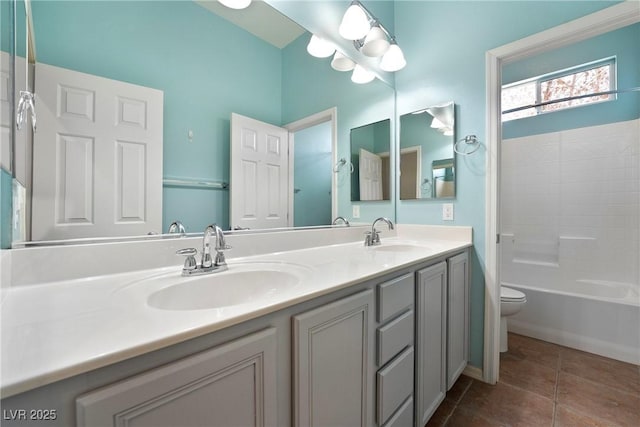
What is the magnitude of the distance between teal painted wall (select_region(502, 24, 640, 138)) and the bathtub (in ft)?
4.72

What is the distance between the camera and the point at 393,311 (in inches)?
39.4

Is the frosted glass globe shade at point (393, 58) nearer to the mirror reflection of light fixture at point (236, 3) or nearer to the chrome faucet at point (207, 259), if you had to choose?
the mirror reflection of light fixture at point (236, 3)

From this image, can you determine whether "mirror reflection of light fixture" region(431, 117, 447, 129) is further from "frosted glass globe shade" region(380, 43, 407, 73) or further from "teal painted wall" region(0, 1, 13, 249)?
"teal painted wall" region(0, 1, 13, 249)

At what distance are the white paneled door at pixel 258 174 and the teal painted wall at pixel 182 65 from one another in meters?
0.04

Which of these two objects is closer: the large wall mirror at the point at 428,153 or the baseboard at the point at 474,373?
the baseboard at the point at 474,373

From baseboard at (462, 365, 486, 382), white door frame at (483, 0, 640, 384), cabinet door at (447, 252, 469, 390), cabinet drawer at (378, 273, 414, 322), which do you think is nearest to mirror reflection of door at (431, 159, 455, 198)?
white door frame at (483, 0, 640, 384)

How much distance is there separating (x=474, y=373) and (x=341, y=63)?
2140mm

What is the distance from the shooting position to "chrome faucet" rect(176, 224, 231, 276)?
0.88 meters

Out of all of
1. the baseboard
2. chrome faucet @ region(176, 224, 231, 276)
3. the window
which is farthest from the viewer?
the window

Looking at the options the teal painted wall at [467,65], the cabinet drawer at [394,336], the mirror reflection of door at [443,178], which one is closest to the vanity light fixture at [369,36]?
the teal painted wall at [467,65]

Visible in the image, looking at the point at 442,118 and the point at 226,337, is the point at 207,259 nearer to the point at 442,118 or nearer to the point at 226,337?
the point at 226,337

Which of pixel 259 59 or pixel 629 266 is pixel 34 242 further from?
pixel 629 266

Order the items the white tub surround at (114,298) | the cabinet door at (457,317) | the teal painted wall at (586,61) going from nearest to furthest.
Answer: the white tub surround at (114,298), the cabinet door at (457,317), the teal painted wall at (586,61)

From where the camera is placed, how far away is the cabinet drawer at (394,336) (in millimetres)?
941
